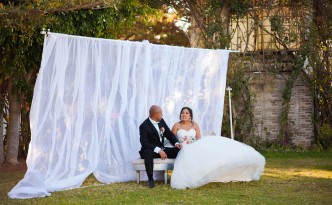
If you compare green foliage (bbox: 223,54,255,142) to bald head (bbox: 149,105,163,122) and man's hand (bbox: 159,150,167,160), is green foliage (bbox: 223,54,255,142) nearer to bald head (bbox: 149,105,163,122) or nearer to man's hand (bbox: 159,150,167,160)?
bald head (bbox: 149,105,163,122)

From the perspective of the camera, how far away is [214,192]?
7609 millimetres

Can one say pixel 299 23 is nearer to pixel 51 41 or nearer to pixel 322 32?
pixel 322 32

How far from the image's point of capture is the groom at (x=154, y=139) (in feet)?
26.8

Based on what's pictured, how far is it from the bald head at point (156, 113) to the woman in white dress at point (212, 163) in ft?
1.48

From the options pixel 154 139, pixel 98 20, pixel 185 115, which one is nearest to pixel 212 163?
pixel 154 139

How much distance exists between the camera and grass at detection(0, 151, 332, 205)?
693 cm

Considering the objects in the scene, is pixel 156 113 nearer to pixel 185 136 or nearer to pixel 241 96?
pixel 185 136

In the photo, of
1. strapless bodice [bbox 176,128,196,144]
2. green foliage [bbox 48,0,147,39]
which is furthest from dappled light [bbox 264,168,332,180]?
green foliage [bbox 48,0,147,39]

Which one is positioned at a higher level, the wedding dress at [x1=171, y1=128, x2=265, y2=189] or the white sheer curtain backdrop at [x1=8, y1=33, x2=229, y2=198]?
the white sheer curtain backdrop at [x1=8, y1=33, x2=229, y2=198]

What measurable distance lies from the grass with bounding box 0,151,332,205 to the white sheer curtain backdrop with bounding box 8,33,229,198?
0.95 ft

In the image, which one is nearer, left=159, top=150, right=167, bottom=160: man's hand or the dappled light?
left=159, top=150, right=167, bottom=160: man's hand

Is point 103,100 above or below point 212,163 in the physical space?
above

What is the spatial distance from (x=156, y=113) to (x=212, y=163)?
3.36 ft

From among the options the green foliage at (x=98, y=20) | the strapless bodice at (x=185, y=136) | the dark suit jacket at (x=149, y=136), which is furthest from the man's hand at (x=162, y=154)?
the green foliage at (x=98, y=20)
